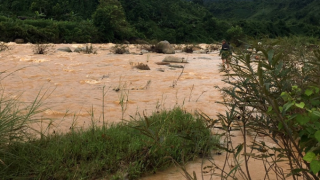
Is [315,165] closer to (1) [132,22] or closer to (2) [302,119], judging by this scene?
(2) [302,119]

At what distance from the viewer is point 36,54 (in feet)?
33.7

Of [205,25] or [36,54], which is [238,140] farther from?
[205,25]

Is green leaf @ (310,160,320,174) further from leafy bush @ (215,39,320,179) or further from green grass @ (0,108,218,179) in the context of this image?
green grass @ (0,108,218,179)

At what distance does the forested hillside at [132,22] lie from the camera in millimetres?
23250

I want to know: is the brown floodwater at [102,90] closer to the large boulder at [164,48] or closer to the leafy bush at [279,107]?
the leafy bush at [279,107]

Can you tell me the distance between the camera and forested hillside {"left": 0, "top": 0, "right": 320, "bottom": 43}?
23.2m

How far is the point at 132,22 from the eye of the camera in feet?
127

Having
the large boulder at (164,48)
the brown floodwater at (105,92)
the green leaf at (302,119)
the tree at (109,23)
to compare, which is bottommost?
the brown floodwater at (105,92)

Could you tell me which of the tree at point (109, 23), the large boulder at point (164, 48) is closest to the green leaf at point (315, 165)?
the large boulder at point (164, 48)

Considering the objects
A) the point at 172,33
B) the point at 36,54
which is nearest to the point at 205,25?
the point at 172,33

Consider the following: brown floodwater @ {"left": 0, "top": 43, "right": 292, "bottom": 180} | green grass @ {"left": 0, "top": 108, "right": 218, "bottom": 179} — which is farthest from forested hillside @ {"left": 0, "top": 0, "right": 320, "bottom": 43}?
green grass @ {"left": 0, "top": 108, "right": 218, "bottom": 179}

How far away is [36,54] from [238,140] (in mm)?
9358

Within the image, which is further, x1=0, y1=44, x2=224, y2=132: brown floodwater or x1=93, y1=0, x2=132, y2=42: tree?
x1=93, y1=0, x2=132, y2=42: tree

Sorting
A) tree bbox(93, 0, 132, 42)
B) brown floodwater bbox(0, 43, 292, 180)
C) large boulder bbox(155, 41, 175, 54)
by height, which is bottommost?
brown floodwater bbox(0, 43, 292, 180)
